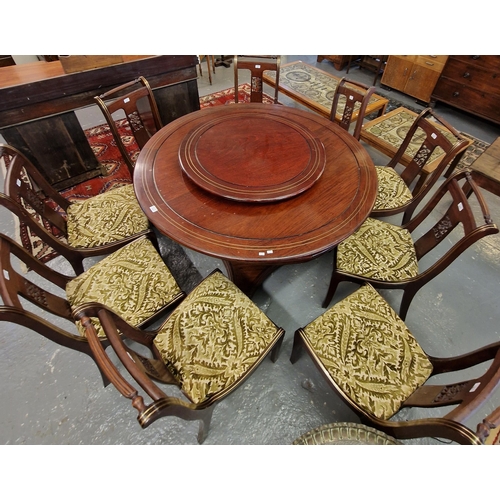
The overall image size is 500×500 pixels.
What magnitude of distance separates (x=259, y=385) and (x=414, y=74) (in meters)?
4.36

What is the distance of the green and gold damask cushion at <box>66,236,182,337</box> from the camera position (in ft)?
4.37

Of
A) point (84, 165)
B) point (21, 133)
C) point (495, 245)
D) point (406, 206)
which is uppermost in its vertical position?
point (21, 133)

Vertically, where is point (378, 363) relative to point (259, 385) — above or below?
above

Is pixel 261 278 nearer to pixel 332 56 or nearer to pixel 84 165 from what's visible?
pixel 84 165

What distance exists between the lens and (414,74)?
3.78 meters

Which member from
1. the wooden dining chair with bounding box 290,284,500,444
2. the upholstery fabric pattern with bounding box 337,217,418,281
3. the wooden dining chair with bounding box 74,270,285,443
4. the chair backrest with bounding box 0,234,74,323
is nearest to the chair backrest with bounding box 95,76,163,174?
the chair backrest with bounding box 0,234,74,323

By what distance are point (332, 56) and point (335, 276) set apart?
15.0 feet

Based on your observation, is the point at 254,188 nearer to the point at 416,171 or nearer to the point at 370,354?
the point at 370,354

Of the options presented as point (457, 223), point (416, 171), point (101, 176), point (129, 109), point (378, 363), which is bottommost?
point (101, 176)

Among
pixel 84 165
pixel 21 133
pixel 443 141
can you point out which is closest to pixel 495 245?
pixel 443 141

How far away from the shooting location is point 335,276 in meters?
1.62

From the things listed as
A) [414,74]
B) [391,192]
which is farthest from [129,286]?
[414,74]

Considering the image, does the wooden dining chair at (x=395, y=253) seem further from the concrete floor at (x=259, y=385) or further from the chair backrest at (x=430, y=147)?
the concrete floor at (x=259, y=385)

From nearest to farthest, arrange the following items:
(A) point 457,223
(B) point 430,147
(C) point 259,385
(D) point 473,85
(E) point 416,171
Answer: (A) point 457,223, (C) point 259,385, (B) point 430,147, (E) point 416,171, (D) point 473,85
